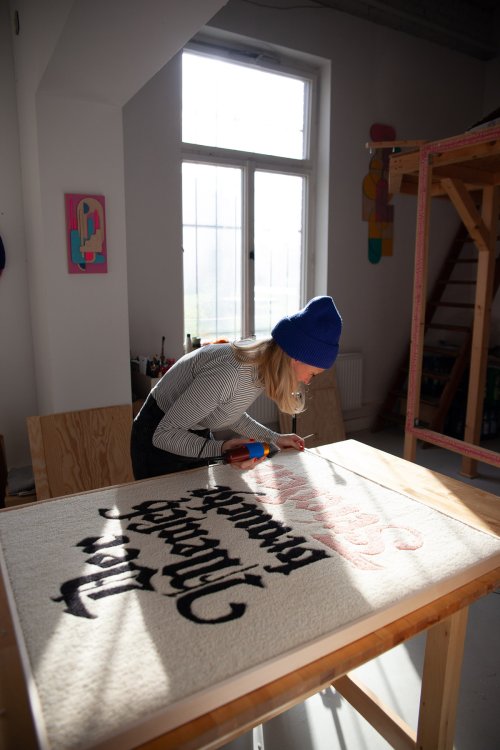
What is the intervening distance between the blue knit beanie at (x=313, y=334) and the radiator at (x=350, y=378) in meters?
3.19

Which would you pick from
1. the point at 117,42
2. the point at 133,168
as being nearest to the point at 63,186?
the point at 117,42

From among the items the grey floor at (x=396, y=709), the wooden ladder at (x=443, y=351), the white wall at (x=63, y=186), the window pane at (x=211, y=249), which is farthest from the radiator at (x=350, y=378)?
the grey floor at (x=396, y=709)

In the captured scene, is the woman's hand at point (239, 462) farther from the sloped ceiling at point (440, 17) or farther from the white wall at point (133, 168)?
the sloped ceiling at point (440, 17)

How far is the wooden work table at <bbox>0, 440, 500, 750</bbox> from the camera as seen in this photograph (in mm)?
768

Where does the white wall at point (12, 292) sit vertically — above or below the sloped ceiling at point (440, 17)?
below

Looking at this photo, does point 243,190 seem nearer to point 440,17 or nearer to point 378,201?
point 378,201

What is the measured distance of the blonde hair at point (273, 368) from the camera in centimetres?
151

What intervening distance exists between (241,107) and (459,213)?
1877mm

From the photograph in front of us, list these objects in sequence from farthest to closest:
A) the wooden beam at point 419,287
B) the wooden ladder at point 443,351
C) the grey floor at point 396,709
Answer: the wooden ladder at point 443,351
the wooden beam at point 419,287
the grey floor at point 396,709

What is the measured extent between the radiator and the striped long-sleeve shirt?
3.12m

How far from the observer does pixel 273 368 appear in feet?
4.99

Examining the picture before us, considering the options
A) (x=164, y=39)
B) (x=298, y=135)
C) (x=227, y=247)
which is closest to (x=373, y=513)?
(x=164, y=39)

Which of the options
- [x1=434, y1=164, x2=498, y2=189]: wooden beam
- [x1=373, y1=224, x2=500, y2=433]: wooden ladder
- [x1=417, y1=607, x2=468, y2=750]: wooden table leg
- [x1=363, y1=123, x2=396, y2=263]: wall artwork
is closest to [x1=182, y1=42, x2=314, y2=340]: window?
[x1=363, y1=123, x2=396, y2=263]: wall artwork

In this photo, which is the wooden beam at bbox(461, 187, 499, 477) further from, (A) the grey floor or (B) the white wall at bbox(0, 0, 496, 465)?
(A) the grey floor
